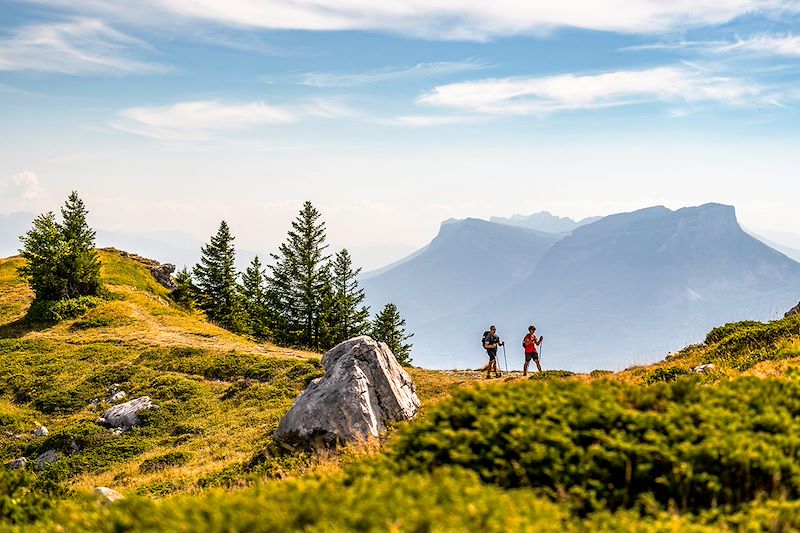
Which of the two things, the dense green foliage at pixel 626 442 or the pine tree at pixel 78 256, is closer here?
the dense green foliage at pixel 626 442

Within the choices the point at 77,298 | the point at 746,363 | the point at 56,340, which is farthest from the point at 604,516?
the point at 77,298

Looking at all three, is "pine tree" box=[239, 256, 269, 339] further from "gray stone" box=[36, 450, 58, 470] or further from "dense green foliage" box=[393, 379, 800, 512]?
"dense green foliage" box=[393, 379, 800, 512]

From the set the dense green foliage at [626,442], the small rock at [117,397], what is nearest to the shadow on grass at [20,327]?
the small rock at [117,397]

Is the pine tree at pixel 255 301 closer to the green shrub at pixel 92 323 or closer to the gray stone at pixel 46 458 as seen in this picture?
the green shrub at pixel 92 323

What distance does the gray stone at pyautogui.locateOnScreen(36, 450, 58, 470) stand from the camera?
72.6ft

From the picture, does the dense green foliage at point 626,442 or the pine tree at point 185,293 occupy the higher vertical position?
the pine tree at point 185,293

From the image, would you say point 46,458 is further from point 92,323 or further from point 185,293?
point 185,293

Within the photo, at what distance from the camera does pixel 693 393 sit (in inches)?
328

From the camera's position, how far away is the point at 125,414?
26.0 meters

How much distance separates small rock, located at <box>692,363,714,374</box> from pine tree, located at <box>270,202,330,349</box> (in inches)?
1808

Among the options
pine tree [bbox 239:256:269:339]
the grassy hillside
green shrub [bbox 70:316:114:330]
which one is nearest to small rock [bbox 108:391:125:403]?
green shrub [bbox 70:316:114:330]

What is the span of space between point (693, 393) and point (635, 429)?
1.48 meters

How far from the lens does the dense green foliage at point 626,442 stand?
6816 mm

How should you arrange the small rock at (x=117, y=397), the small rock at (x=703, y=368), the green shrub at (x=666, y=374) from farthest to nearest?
the small rock at (x=117, y=397)
the green shrub at (x=666, y=374)
the small rock at (x=703, y=368)
